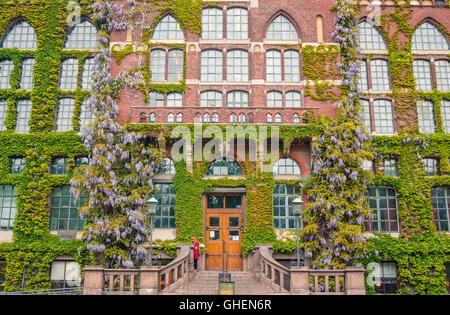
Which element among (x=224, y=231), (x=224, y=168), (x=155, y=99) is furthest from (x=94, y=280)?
(x=155, y=99)

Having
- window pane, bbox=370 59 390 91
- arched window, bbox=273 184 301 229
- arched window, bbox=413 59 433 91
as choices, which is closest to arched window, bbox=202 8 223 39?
window pane, bbox=370 59 390 91

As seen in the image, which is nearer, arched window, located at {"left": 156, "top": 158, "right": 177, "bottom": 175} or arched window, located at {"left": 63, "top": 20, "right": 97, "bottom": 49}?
arched window, located at {"left": 156, "top": 158, "right": 177, "bottom": 175}

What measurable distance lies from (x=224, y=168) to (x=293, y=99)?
5187mm

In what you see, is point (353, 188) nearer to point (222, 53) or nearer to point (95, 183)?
point (222, 53)

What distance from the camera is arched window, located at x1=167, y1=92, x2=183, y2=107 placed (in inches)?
866

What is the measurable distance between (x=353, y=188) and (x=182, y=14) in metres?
12.7

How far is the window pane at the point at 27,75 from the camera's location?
23.3 metres

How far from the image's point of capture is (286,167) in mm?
21484

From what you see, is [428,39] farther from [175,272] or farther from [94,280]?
[94,280]

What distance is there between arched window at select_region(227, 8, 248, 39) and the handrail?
469 inches

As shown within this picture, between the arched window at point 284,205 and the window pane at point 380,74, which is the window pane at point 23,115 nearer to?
the arched window at point 284,205

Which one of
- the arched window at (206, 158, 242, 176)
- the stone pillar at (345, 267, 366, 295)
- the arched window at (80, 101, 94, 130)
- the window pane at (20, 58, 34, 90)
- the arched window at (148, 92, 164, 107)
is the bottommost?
the stone pillar at (345, 267, 366, 295)

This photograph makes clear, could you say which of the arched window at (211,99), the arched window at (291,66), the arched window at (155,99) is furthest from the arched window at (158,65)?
the arched window at (291,66)

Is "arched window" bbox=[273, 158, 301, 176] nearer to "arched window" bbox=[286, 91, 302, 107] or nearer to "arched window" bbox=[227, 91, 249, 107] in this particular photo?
"arched window" bbox=[286, 91, 302, 107]
